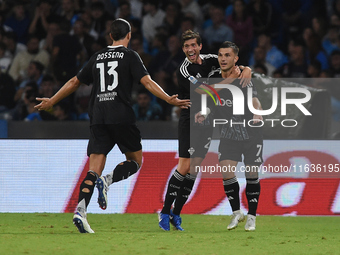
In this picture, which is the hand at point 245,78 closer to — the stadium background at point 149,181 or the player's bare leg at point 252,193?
the player's bare leg at point 252,193

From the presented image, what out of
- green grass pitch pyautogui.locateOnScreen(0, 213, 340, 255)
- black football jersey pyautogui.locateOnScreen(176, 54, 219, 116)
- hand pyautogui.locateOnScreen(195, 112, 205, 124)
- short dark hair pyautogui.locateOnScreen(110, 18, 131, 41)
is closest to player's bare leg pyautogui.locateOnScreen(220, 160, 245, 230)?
green grass pitch pyautogui.locateOnScreen(0, 213, 340, 255)

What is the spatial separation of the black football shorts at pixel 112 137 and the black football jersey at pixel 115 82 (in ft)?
0.19

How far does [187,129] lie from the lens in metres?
5.81

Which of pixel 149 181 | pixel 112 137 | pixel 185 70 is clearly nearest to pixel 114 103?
pixel 112 137

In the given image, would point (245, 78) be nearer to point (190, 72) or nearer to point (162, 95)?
point (190, 72)

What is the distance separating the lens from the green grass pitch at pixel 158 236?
4.46 m

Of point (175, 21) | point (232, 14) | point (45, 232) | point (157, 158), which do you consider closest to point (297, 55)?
point (232, 14)

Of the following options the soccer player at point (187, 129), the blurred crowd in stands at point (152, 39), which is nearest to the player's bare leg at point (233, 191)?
the soccer player at point (187, 129)

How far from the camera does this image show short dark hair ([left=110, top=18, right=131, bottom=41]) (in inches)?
213

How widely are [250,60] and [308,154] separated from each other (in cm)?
306

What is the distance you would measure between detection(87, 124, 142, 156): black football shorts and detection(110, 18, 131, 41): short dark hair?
0.81m

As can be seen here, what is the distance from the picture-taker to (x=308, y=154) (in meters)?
7.52

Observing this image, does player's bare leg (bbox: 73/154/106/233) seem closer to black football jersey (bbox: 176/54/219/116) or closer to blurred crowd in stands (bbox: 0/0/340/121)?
black football jersey (bbox: 176/54/219/116)

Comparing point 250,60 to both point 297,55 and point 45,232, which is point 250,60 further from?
point 45,232
